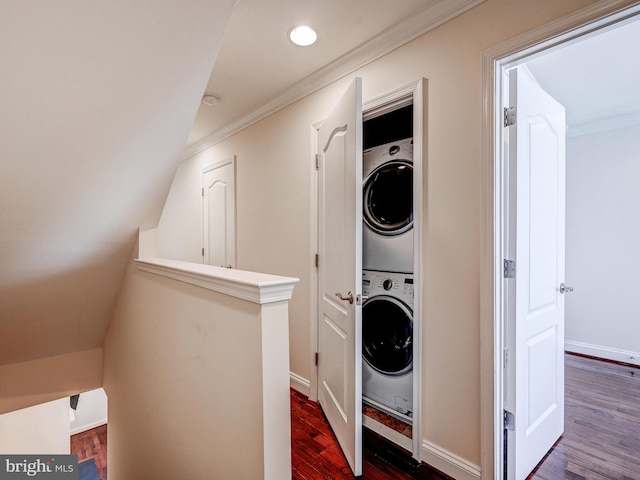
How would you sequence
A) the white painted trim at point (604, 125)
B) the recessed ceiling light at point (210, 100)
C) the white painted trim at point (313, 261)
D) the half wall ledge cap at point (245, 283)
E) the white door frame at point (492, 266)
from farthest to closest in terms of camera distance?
the white painted trim at point (604, 125), the recessed ceiling light at point (210, 100), the white painted trim at point (313, 261), the white door frame at point (492, 266), the half wall ledge cap at point (245, 283)

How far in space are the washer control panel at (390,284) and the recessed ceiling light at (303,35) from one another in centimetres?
144

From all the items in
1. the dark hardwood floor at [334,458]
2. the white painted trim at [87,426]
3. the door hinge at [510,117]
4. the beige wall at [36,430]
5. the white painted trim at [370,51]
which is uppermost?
the white painted trim at [370,51]

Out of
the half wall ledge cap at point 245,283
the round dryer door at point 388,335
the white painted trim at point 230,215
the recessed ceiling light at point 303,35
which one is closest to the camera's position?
the half wall ledge cap at point 245,283

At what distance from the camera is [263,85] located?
239cm

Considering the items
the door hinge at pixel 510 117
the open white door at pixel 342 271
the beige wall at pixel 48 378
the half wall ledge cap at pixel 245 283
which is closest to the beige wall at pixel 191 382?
the half wall ledge cap at pixel 245 283

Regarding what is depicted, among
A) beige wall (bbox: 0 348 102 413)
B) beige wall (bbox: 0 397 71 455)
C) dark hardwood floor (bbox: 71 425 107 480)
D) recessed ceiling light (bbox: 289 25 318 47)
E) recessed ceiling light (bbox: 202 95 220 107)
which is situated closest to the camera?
recessed ceiling light (bbox: 289 25 318 47)

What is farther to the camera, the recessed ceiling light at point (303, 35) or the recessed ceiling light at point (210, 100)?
the recessed ceiling light at point (210, 100)

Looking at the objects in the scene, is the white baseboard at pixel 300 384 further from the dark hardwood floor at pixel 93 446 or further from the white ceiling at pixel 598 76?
the dark hardwood floor at pixel 93 446

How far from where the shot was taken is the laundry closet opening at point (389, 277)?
1.86 m

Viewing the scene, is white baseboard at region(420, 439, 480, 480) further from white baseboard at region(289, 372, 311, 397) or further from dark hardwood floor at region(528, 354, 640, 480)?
white baseboard at region(289, 372, 311, 397)

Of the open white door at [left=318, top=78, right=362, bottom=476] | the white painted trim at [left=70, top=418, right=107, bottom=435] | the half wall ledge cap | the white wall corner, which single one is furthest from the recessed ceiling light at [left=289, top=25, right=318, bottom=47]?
the white painted trim at [left=70, top=418, right=107, bottom=435]

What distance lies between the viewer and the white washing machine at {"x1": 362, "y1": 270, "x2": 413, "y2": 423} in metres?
1.86

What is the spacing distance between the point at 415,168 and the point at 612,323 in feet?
10.0

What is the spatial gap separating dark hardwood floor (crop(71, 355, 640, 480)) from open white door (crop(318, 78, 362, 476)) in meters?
0.11
